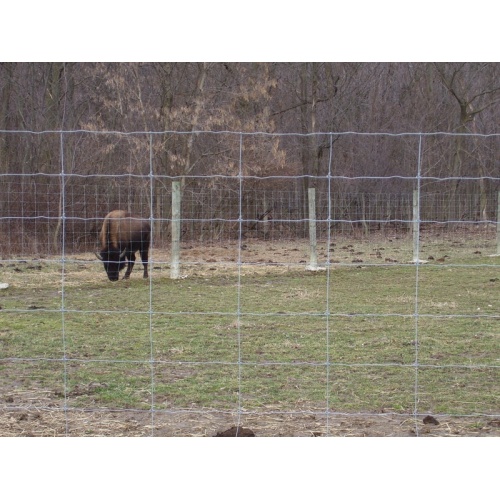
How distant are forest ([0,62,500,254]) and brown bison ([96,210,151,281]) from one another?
0.40 meters

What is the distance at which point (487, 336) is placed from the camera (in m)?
6.73

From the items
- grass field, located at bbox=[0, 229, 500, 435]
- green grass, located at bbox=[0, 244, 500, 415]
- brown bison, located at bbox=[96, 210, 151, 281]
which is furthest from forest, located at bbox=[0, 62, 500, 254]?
grass field, located at bbox=[0, 229, 500, 435]

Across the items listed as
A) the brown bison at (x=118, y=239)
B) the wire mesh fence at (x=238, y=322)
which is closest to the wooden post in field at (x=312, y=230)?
the wire mesh fence at (x=238, y=322)

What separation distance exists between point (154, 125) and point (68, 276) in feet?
26.0

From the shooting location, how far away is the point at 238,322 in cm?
471

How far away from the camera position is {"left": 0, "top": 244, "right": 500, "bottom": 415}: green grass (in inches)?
185

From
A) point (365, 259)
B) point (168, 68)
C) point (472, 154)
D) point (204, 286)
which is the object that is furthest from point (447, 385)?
point (472, 154)

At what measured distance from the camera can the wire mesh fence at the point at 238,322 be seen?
4.33m

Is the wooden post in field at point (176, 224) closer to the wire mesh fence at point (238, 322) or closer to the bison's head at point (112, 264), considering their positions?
the wire mesh fence at point (238, 322)

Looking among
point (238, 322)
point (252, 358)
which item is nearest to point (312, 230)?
point (252, 358)

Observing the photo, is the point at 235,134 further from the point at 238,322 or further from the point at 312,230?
the point at 238,322

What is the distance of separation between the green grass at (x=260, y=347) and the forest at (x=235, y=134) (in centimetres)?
186

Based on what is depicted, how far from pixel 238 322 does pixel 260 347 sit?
1.70m

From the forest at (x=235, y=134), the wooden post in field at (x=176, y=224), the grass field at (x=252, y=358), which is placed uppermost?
the forest at (x=235, y=134)
